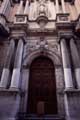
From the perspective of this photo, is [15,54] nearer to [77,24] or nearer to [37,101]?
[37,101]

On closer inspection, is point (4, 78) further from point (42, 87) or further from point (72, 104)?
point (72, 104)

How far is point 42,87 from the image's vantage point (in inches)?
345

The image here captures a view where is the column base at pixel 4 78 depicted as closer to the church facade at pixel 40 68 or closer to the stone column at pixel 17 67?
the church facade at pixel 40 68

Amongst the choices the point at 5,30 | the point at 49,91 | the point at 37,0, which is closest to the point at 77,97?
the point at 49,91

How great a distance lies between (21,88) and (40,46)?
3.31 meters

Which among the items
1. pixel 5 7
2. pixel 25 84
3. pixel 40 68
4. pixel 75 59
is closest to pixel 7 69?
pixel 25 84

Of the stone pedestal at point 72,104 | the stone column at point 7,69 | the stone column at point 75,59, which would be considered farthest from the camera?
the stone column at point 75,59

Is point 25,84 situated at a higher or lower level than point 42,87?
higher

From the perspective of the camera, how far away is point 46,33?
36.2ft

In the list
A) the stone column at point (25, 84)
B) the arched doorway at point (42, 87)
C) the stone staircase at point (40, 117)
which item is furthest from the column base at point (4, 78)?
the stone staircase at point (40, 117)

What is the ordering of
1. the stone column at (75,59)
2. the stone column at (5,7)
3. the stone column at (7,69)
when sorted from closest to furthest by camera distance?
the stone column at (7,69) → the stone column at (75,59) → the stone column at (5,7)

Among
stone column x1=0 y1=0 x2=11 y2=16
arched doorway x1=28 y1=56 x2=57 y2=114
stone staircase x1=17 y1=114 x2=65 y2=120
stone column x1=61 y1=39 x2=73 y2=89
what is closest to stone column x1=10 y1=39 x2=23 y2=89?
arched doorway x1=28 y1=56 x2=57 y2=114

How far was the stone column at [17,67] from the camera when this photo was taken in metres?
7.98

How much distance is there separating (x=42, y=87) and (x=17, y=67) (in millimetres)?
A: 1814
